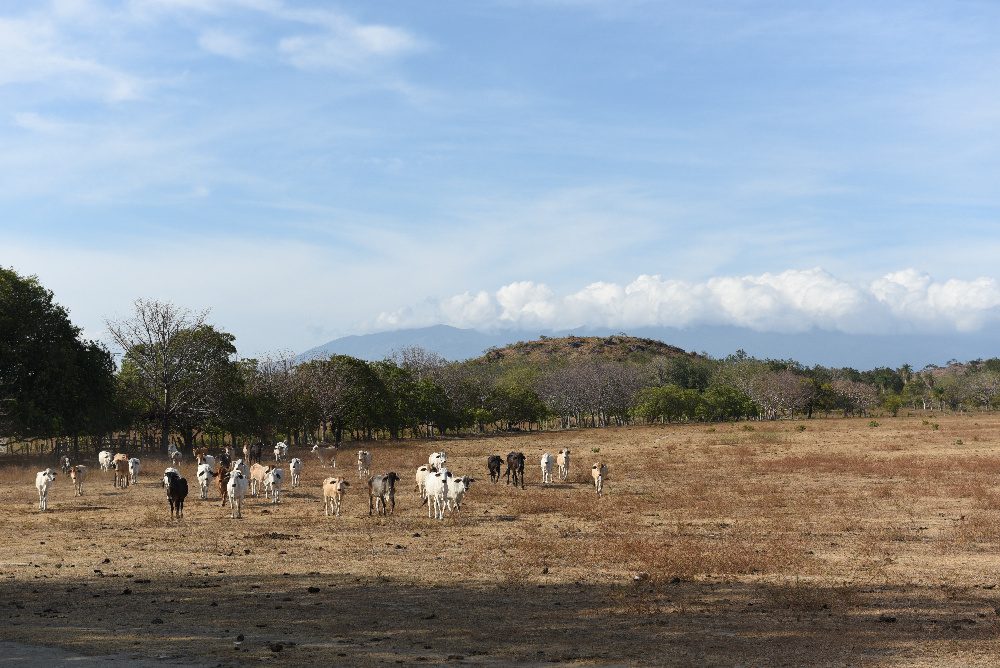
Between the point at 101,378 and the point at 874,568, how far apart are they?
4802cm

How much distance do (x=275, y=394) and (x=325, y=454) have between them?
525 inches

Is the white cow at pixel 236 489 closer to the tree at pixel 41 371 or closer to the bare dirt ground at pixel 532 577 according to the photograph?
the bare dirt ground at pixel 532 577

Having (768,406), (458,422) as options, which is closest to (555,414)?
(458,422)

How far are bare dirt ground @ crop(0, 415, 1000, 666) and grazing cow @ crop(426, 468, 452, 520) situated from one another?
0.44 meters

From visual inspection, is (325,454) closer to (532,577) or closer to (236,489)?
(236,489)

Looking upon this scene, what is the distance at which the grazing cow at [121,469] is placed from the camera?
116 ft

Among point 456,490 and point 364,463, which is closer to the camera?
point 456,490

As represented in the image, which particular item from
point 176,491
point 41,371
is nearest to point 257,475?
point 176,491

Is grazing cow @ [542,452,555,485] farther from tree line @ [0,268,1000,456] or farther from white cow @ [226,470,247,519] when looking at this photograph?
tree line @ [0,268,1000,456]

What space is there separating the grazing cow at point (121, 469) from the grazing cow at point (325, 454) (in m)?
12.5

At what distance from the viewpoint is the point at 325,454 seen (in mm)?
56969

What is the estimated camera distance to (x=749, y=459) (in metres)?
44.9

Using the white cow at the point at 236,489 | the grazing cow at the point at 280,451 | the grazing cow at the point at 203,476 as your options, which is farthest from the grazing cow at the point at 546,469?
the grazing cow at the point at 280,451

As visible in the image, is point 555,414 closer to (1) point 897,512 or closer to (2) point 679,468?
(2) point 679,468
